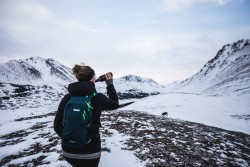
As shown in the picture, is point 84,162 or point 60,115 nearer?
point 84,162

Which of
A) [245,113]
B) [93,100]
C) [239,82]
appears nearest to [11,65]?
[239,82]

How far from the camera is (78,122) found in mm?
3797

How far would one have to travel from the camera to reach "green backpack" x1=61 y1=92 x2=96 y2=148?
12.5ft

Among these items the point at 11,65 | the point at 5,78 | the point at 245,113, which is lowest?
the point at 245,113

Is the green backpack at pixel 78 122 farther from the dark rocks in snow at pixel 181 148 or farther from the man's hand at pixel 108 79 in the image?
the dark rocks in snow at pixel 181 148

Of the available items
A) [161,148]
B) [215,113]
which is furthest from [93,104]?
[215,113]

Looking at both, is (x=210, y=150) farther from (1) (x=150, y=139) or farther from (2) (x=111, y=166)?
(2) (x=111, y=166)

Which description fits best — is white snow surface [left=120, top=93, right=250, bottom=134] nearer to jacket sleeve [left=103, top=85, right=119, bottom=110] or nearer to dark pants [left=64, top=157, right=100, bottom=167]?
jacket sleeve [left=103, top=85, right=119, bottom=110]

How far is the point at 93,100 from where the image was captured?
13.2 ft

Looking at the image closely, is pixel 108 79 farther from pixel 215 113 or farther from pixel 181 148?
pixel 215 113

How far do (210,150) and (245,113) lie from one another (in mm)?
A: 22265

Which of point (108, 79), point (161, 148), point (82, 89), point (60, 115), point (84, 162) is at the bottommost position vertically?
point (161, 148)

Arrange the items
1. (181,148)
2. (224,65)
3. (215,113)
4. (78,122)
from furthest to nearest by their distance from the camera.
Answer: (224,65) < (215,113) < (181,148) < (78,122)

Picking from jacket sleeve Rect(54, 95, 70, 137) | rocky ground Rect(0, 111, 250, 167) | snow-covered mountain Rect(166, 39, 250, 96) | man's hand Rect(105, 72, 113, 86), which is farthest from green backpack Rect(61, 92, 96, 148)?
snow-covered mountain Rect(166, 39, 250, 96)
